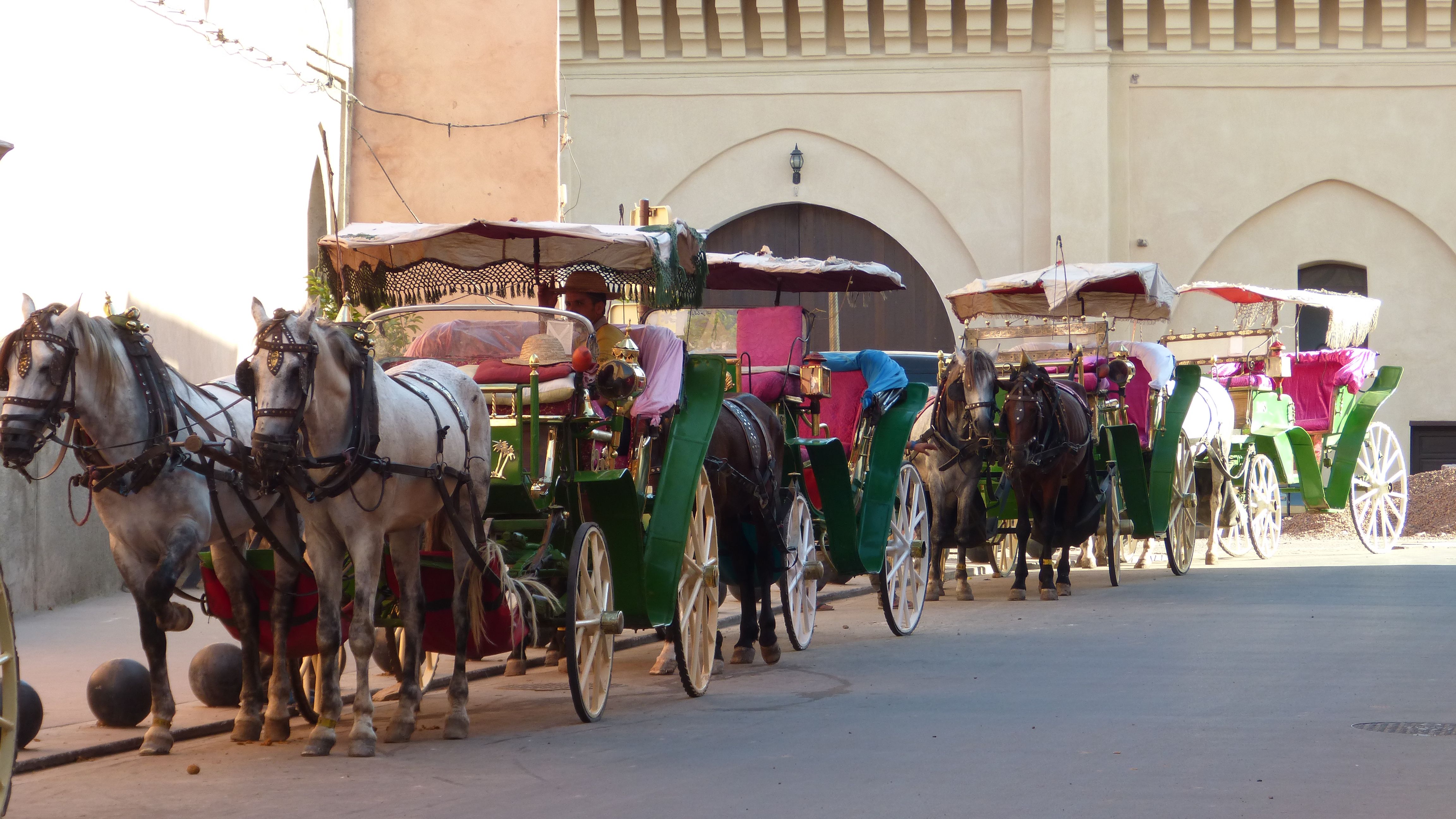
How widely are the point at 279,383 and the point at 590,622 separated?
1.96 meters

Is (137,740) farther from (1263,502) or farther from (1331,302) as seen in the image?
(1331,302)

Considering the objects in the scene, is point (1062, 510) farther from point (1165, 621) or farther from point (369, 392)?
point (369, 392)

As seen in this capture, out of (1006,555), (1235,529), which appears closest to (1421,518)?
(1235,529)

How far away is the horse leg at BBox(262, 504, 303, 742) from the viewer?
7.54 meters

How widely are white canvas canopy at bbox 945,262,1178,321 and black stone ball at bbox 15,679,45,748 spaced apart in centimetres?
1053

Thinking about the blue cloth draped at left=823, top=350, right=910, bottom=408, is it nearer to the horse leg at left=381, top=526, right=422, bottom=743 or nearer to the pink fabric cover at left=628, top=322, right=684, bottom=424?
the pink fabric cover at left=628, top=322, right=684, bottom=424

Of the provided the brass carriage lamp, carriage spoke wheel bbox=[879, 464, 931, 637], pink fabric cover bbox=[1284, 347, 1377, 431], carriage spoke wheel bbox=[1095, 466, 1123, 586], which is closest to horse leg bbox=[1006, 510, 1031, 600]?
carriage spoke wheel bbox=[1095, 466, 1123, 586]

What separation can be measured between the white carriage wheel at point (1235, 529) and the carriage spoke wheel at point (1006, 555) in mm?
2179

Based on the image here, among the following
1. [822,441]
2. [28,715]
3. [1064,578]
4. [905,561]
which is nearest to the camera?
[28,715]

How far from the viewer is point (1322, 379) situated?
64.4 feet

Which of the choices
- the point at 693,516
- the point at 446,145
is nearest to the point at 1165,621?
the point at 693,516

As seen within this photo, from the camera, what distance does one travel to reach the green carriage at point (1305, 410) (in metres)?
18.7

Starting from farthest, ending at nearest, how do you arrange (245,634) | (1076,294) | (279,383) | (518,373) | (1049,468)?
(1076,294), (1049,468), (518,373), (245,634), (279,383)

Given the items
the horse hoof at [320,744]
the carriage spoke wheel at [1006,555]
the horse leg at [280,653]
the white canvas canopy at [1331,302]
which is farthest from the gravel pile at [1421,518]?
the horse hoof at [320,744]
